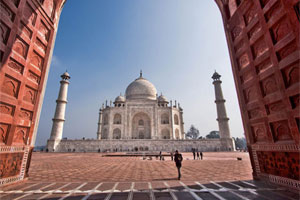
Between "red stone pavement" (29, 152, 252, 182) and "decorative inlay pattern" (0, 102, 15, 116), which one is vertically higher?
"decorative inlay pattern" (0, 102, 15, 116)

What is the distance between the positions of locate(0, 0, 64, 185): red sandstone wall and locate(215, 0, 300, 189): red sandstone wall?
744 cm

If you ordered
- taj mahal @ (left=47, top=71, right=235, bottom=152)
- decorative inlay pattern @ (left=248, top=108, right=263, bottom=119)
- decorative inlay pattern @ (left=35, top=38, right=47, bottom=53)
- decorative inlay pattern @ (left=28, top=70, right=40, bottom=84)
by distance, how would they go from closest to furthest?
decorative inlay pattern @ (left=248, top=108, right=263, bottom=119) → decorative inlay pattern @ (left=28, top=70, right=40, bottom=84) → decorative inlay pattern @ (left=35, top=38, right=47, bottom=53) → taj mahal @ (left=47, top=71, right=235, bottom=152)

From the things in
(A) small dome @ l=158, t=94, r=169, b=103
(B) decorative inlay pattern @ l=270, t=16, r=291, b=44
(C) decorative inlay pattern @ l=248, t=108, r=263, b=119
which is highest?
(A) small dome @ l=158, t=94, r=169, b=103

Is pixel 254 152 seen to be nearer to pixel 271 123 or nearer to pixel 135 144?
pixel 271 123

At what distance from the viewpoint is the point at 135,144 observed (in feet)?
84.0

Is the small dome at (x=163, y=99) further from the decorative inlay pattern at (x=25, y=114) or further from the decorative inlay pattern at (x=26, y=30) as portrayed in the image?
the decorative inlay pattern at (x=26, y=30)

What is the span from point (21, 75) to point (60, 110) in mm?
27232

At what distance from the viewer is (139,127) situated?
3450 cm

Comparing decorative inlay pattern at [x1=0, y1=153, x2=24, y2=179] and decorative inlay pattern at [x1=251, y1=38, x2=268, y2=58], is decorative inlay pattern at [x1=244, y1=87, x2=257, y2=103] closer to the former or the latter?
decorative inlay pattern at [x1=251, y1=38, x2=268, y2=58]

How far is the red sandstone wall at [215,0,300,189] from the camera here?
11.6 feet

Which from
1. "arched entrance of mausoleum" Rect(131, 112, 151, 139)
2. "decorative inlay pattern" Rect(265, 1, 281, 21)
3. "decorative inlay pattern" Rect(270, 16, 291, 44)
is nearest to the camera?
"decorative inlay pattern" Rect(270, 16, 291, 44)

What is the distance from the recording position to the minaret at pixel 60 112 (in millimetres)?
26456

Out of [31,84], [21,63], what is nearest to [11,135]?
[31,84]

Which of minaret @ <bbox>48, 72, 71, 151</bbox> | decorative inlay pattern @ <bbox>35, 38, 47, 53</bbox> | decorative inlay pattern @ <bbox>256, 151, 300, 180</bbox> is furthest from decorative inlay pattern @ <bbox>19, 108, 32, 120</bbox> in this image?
minaret @ <bbox>48, 72, 71, 151</bbox>
